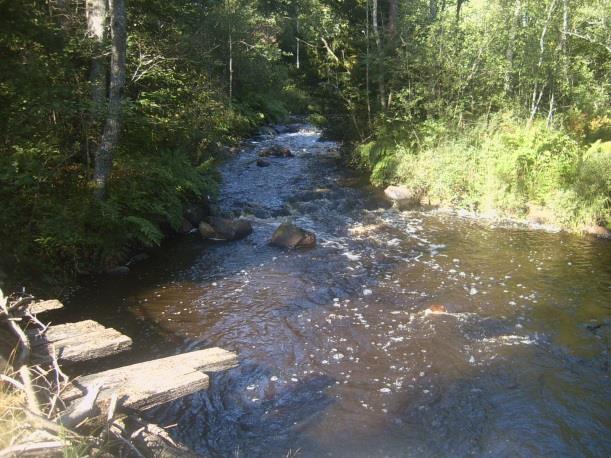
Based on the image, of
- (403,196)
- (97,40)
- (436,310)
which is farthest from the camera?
(403,196)

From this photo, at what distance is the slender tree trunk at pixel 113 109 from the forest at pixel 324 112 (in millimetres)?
38

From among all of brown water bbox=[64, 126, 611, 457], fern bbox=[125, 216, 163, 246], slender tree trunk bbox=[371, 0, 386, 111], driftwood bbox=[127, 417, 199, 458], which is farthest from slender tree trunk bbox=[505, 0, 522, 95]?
driftwood bbox=[127, 417, 199, 458]

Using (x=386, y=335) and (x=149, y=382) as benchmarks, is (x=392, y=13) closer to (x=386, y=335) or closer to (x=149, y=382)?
(x=386, y=335)

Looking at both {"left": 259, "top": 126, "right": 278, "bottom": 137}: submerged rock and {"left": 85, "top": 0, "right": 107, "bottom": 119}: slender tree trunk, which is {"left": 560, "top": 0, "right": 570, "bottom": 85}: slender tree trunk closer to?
{"left": 85, "top": 0, "right": 107, "bottom": 119}: slender tree trunk

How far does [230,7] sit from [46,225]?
68.7ft

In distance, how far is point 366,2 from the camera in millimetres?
17750

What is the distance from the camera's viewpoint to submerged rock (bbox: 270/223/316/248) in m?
11.3

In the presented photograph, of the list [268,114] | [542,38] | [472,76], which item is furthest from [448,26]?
[268,114]

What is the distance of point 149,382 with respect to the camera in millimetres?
4164

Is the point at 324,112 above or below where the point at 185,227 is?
above

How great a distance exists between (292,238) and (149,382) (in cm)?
733

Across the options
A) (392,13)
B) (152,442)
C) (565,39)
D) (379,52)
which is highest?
(392,13)

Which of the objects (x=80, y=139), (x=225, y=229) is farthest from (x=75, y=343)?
(x=225, y=229)

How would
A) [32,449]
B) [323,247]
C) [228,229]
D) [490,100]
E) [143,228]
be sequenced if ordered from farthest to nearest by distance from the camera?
[490,100], [228,229], [323,247], [143,228], [32,449]
